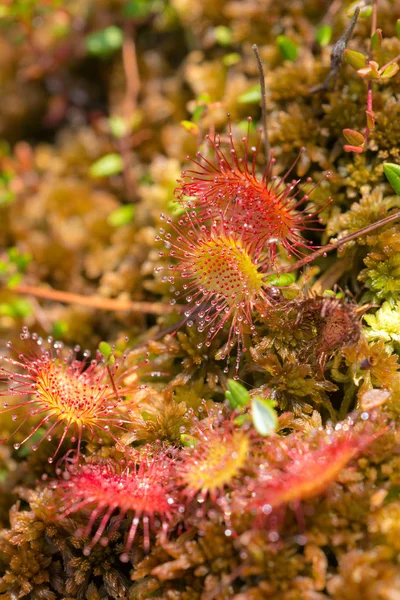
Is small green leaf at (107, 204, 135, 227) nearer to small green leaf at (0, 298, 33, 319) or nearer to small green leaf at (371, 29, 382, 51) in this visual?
small green leaf at (0, 298, 33, 319)

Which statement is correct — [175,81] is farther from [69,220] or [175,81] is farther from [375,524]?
[375,524]

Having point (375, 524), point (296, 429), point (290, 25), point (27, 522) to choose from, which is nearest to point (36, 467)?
point (27, 522)

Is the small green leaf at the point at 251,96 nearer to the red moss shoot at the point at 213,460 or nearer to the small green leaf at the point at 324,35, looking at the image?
the small green leaf at the point at 324,35

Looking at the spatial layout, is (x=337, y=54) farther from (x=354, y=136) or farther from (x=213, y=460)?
(x=213, y=460)

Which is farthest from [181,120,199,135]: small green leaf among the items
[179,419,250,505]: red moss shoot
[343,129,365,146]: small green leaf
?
[179,419,250,505]: red moss shoot

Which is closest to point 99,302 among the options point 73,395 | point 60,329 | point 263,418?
point 60,329

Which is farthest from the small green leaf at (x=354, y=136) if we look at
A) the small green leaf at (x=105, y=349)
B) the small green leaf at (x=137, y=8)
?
the small green leaf at (x=137, y=8)
